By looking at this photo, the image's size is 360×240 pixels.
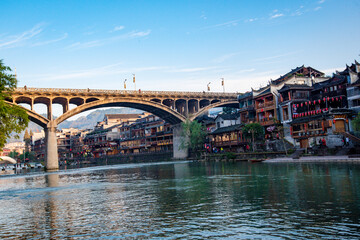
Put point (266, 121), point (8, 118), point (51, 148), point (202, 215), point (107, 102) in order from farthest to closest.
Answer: point (107, 102) → point (51, 148) → point (266, 121) → point (8, 118) → point (202, 215)

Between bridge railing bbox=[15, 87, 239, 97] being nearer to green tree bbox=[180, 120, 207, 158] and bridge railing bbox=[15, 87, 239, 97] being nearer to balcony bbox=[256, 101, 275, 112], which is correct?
green tree bbox=[180, 120, 207, 158]

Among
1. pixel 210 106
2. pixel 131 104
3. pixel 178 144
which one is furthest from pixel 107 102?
pixel 210 106

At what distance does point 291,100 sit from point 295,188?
42601mm

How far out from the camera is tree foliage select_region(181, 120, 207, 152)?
8919 cm

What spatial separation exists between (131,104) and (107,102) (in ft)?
30.0

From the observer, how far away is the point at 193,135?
89.3 m

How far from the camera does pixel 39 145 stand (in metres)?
194

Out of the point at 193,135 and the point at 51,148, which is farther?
the point at 193,135

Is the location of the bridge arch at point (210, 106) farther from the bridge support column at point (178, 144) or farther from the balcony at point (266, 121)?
the balcony at point (266, 121)

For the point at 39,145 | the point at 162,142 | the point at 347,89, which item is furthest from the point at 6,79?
the point at 39,145

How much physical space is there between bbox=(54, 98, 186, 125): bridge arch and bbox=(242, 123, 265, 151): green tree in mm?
32215

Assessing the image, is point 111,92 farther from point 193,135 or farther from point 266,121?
point 266,121

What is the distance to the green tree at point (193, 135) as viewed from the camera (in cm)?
Answer: 8919

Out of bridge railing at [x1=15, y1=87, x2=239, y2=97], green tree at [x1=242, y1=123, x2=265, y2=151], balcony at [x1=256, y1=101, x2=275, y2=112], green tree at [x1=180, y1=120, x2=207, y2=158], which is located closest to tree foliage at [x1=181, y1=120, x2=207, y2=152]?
green tree at [x1=180, y1=120, x2=207, y2=158]
